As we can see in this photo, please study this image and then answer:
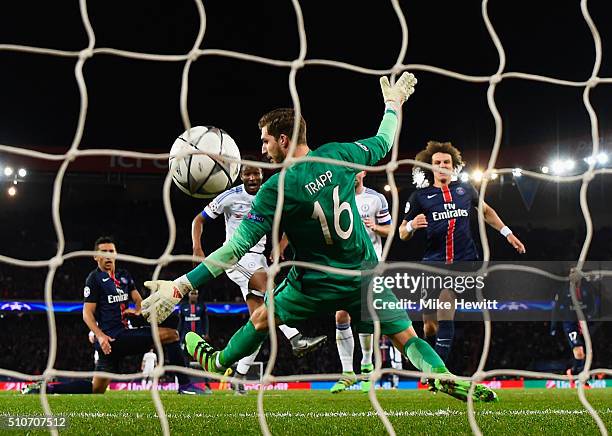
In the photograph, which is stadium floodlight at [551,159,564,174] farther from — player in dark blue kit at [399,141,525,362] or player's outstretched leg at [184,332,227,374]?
player's outstretched leg at [184,332,227,374]

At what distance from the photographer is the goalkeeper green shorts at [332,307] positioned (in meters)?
4.02

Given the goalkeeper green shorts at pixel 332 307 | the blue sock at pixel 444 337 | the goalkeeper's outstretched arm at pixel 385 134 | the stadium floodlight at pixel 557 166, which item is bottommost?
the blue sock at pixel 444 337

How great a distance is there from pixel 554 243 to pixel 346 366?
1763 cm

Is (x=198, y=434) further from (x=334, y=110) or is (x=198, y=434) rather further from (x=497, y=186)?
(x=497, y=186)

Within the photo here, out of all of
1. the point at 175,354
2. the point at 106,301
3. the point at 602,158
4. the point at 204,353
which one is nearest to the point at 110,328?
the point at 106,301

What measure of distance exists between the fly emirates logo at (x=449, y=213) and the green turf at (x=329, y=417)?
195 cm

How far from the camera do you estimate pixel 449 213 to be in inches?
269

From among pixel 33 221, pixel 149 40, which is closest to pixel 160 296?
pixel 149 40

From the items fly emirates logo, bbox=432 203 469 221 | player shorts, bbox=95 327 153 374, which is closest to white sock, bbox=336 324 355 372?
fly emirates logo, bbox=432 203 469 221

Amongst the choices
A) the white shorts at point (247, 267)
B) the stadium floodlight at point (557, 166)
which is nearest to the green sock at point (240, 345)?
the white shorts at point (247, 267)

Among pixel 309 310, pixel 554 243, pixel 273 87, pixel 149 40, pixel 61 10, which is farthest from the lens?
pixel 554 243

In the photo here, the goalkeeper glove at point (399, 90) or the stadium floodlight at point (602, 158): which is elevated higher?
the stadium floodlight at point (602, 158)

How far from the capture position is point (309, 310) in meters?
4.11

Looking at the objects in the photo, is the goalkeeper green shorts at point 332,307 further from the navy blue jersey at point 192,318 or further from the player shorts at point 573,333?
the navy blue jersey at point 192,318
